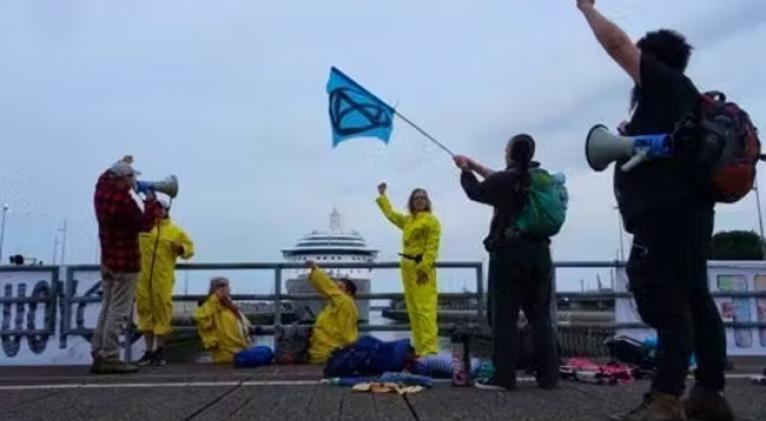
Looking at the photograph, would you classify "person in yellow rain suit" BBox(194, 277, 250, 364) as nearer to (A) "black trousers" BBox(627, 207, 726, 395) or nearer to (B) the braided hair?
(B) the braided hair

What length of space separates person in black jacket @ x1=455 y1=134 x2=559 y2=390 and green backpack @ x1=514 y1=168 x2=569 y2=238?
1.7 inches

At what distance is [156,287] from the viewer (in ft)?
31.4

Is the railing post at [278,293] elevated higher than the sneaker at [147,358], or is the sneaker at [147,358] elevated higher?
the railing post at [278,293]

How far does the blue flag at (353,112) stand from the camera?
8.40m

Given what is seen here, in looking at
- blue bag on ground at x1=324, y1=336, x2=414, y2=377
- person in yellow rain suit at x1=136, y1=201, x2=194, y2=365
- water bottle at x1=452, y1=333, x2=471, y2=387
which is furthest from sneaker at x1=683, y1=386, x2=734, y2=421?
person in yellow rain suit at x1=136, y1=201, x2=194, y2=365

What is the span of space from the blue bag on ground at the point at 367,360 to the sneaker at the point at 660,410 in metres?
3.25

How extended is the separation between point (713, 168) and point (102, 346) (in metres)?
6.20

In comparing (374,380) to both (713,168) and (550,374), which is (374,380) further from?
(713,168)

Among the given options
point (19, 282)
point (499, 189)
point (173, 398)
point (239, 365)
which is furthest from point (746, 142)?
point (19, 282)

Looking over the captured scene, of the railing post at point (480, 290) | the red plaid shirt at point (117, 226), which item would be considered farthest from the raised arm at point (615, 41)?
the railing post at point (480, 290)

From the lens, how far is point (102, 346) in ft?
26.5

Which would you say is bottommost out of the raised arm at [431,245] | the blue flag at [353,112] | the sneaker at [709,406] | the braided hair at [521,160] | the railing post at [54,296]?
the sneaker at [709,406]

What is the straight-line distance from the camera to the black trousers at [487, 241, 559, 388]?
19.6ft

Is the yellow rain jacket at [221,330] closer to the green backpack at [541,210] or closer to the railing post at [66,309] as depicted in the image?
the railing post at [66,309]
